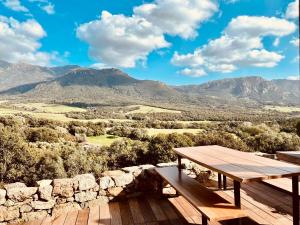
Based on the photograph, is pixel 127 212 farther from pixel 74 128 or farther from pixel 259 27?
pixel 74 128

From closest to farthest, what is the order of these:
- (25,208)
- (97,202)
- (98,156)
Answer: (25,208), (97,202), (98,156)

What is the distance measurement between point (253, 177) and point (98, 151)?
17844 millimetres

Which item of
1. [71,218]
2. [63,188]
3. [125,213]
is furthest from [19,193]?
[125,213]

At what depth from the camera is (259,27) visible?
1994cm

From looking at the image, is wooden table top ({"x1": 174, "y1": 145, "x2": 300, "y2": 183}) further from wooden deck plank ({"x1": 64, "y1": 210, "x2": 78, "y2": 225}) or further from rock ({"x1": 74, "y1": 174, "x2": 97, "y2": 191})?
wooden deck plank ({"x1": 64, "y1": 210, "x2": 78, "y2": 225})

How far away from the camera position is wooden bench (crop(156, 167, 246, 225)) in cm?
315

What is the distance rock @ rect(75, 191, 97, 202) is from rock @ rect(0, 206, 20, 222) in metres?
0.98

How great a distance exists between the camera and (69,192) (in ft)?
15.8

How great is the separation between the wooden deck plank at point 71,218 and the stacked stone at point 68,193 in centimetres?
12

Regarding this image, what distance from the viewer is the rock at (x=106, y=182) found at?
201 inches

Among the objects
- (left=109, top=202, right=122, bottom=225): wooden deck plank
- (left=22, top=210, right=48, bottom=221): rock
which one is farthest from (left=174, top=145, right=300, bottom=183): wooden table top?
(left=22, top=210, right=48, bottom=221): rock

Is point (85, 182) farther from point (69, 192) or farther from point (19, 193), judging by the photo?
point (19, 193)

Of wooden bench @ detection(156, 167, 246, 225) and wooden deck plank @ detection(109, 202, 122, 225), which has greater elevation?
wooden bench @ detection(156, 167, 246, 225)

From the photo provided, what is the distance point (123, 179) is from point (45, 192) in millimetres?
1426
